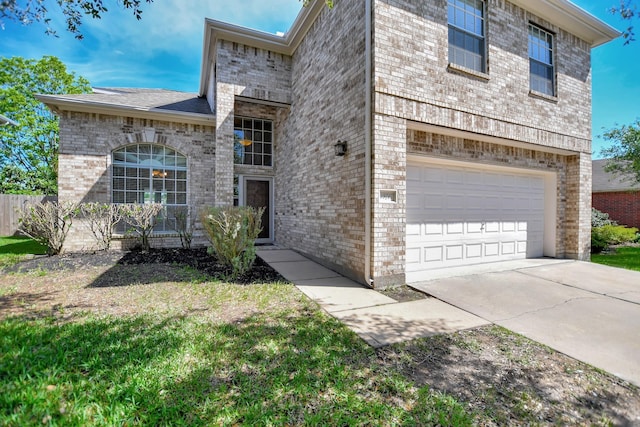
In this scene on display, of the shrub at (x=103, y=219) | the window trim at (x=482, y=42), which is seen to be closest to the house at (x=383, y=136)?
the window trim at (x=482, y=42)

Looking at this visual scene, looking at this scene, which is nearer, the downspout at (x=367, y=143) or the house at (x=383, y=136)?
the downspout at (x=367, y=143)

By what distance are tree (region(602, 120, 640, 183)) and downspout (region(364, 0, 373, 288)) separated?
12.5 m

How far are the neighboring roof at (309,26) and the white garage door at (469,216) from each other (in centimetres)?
379

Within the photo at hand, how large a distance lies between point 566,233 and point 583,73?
168 inches

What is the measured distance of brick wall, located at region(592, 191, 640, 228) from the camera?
15.7 meters

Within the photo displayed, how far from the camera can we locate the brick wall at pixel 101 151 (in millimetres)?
7500

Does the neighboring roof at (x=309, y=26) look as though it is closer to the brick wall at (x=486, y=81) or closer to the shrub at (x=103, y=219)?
the brick wall at (x=486, y=81)

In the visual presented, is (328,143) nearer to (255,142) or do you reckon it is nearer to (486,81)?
(486,81)

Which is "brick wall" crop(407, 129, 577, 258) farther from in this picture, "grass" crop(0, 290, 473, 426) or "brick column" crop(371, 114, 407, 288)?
"grass" crop(0, 290, 473, 426)

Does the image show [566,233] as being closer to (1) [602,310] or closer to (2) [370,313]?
(1) [602,310]

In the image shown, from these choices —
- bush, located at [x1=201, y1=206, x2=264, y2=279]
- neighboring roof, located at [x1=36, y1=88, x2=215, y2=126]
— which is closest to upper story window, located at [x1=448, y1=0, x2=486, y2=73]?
bush, located at [x1=201, y1=206, x2=264, y2=279]

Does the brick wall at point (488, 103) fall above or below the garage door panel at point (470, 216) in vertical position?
above

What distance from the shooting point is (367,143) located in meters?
4.73

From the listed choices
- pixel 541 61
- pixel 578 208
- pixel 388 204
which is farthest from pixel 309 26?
pixel 578 208
